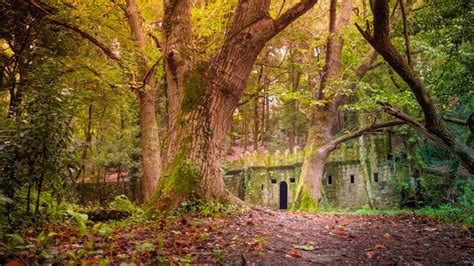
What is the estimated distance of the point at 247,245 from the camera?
368cm

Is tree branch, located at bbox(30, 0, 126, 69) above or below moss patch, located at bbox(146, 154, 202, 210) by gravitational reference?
above

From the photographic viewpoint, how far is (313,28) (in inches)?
555

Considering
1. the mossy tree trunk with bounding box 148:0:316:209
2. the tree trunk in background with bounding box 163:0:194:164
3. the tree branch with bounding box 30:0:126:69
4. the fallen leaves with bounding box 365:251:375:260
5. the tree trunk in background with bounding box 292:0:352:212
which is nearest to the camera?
the fallen leaves with bounding box 365:251:375:260

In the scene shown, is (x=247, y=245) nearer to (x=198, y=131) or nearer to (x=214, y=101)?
(x=198, y=131)

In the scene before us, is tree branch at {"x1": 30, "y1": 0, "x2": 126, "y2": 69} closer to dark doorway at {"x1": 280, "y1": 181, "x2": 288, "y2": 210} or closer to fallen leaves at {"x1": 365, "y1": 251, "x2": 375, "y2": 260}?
fallen leaves at {"x1": 365, "y1": 251, "x2": 375, "y2": 260}

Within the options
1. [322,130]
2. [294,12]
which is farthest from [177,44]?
[322,130]

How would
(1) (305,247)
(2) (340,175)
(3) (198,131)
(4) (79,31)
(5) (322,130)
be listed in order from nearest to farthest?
(1) (305,247), (3) (198,131), (4) (79,31), (5) (322,130), (2) (340,175)

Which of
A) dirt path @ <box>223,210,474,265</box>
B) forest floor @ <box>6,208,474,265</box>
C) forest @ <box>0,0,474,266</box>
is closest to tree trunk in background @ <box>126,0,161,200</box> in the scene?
forest @ <box>0,0,474,266</box>

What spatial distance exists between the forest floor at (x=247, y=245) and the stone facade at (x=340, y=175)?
1406 centimetres

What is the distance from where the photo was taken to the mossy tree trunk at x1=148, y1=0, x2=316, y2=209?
19.6 ft

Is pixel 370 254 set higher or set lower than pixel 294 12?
lower

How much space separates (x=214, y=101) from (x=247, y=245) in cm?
304

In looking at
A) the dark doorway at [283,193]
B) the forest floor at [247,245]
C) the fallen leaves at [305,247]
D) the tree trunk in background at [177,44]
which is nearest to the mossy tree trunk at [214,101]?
the forest floor at [247,245]

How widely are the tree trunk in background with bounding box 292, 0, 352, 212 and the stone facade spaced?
7.52 m
